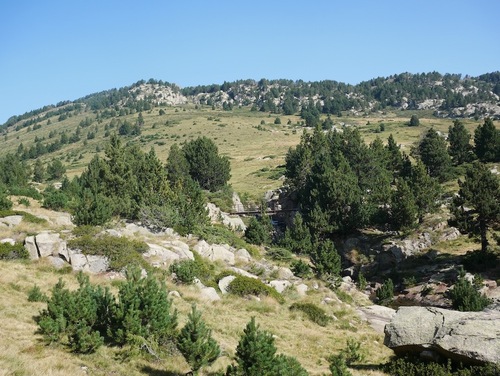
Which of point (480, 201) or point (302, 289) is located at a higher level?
point (480, 201)

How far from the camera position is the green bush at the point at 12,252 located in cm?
2422

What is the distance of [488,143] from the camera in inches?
2643

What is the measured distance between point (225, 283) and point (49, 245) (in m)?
12.0

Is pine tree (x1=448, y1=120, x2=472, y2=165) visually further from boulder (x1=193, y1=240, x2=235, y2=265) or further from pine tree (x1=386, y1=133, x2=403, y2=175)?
boulder (x1=193, y1=240, x2=235, y2=265)

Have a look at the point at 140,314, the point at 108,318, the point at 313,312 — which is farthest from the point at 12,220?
the point at 313,312

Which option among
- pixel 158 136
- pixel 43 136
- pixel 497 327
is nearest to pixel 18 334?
pixel 497 327

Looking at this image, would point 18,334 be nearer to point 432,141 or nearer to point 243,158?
point 432,141

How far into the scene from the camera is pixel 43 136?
188 metres

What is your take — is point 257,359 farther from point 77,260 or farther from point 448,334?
point 77,260

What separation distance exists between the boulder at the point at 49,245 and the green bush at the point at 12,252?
34.3 inches

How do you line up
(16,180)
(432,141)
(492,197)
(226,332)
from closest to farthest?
(226,332) → (492,197) → (16,180) → (432,141)

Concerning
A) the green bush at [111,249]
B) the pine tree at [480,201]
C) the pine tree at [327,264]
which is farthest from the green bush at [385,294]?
the green bush at [111,249]

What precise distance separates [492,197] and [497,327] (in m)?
29.1

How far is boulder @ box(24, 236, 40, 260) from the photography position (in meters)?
Answer: 25.1
